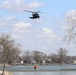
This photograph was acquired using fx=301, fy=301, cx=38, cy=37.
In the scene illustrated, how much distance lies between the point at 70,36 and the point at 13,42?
39641 millimetres

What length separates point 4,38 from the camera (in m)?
74.4

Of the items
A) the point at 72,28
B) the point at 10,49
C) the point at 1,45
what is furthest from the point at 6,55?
the point at 72,28

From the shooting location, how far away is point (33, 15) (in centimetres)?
2873

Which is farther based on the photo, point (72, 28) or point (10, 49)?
point (10, 49)

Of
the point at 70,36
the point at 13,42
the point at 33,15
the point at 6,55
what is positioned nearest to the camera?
the point at 33,15

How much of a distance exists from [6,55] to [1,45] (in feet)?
21.9

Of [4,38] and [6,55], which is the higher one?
[4,38]

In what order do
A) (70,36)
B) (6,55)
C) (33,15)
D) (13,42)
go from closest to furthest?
1. (33,15)
2. (70,36)
3. (6,55)
4. (13,42)

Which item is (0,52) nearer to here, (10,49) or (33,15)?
(10,49)

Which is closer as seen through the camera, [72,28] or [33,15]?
[33,15]

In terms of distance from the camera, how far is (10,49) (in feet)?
224

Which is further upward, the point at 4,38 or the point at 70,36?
the point at 4,38

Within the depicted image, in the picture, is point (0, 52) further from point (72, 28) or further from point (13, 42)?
point (72, 28)

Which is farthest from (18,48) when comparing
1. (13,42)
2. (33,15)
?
(33,15)
